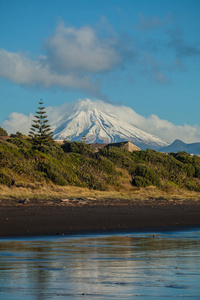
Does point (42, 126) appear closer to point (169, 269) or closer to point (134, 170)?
point (134, 170)

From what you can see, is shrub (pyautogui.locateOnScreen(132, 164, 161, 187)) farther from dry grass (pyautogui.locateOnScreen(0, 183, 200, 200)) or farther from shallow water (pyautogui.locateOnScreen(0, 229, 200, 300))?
shallow water (pyautogui.locateOnScreen(0, 229, 200, 300))

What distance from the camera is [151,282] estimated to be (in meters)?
7.26

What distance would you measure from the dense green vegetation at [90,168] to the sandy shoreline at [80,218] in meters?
7.99

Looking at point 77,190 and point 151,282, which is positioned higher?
point 77,190

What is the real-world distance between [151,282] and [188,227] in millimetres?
9136

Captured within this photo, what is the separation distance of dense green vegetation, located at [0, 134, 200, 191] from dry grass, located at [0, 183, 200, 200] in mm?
736

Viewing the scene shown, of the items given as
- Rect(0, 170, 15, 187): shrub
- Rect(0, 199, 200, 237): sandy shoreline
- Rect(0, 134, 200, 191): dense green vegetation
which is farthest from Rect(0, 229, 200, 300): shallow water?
Rect(0, 134, 200, 191): dense green vegetation

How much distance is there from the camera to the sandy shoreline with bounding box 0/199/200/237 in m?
14.6

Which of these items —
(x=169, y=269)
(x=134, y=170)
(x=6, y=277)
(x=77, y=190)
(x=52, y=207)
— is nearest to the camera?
(x=6, y=277)

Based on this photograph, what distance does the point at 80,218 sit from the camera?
56.0 feet

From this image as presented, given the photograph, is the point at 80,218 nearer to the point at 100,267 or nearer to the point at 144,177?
the point at 100,267

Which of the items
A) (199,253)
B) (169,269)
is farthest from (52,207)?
(169,269)

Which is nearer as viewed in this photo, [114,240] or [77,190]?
[114,240]

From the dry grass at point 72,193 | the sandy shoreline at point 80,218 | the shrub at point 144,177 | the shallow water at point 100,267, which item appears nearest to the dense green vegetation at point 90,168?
the shrub at point 144,177
